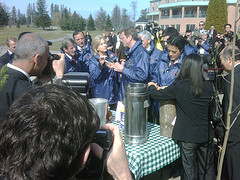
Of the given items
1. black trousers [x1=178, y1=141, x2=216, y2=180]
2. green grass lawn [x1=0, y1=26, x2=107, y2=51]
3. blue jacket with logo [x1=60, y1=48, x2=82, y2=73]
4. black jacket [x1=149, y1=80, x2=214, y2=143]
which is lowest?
black trousers [x1=178, y1=141, x2=216, y2=180]

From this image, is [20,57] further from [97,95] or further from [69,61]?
[69,61]

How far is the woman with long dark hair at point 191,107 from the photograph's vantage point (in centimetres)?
234

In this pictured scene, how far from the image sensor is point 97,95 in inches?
143

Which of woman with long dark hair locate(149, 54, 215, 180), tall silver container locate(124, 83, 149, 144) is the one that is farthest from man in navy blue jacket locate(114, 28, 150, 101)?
tall silver container locate(124, 83, 149, 144)

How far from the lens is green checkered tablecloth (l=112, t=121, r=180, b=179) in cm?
203

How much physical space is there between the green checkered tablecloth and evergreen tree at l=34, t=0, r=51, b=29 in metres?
62.3

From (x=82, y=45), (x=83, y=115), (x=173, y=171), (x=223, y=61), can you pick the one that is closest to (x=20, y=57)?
(x=83, y=115)

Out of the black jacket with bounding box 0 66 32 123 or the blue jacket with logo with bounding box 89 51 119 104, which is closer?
the black jacket with bounding box 0 66 32 123

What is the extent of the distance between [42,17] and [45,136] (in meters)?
66.9

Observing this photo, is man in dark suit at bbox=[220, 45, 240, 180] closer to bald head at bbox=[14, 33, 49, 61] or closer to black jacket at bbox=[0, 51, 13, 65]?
bald head at bbox=[14, 33, 49, 61]

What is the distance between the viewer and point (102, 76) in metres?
3.61

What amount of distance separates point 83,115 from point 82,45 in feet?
14.9

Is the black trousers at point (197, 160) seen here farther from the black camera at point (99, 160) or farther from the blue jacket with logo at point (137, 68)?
the black camera at point (99, 160)

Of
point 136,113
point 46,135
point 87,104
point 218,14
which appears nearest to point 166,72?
point 136,113
